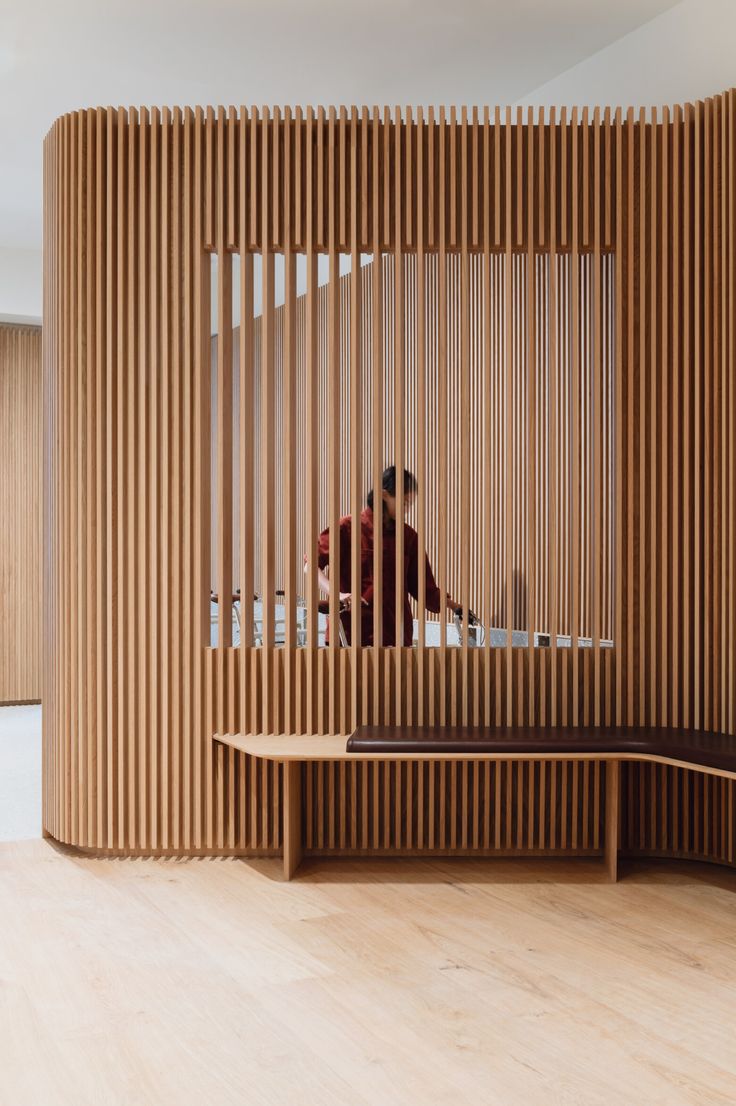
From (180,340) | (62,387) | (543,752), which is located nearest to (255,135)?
(180,340)

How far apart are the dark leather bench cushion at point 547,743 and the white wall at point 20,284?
5837mm

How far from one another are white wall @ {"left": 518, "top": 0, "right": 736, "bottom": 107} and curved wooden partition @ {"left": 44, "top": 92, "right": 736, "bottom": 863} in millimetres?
357

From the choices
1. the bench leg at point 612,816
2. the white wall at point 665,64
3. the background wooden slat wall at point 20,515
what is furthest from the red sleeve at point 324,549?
the background wooden slat wall at point 20,515

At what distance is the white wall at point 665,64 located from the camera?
4570 mm

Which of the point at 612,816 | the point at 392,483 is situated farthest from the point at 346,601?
the point at 612,816

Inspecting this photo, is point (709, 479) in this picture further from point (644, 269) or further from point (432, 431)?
point (432, 431)

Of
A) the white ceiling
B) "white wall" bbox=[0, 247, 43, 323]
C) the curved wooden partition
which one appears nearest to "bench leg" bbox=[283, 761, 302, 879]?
the curved wooden partition

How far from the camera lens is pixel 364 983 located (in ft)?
10.4

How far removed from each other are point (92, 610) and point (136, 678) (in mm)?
343

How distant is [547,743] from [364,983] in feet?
4.05

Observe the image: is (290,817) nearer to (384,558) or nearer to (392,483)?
(384,558)

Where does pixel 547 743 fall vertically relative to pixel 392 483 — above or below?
below

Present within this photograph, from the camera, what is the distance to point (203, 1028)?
9.36 feet

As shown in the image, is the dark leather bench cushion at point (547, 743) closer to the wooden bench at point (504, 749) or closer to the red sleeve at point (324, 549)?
the wooden bench at point (504, 749)
